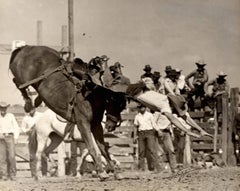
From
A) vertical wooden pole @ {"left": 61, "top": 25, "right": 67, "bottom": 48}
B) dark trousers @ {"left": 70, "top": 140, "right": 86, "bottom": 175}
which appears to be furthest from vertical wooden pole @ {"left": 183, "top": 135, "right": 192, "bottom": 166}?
vertical wooden pole @ {"left": 61, "top": 25, "right": 67, "bottom": 48}

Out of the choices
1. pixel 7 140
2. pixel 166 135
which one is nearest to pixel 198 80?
pixel 166 135

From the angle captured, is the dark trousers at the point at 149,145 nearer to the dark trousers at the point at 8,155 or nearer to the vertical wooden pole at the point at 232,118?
the vertical wooden pole at the point at 232,118

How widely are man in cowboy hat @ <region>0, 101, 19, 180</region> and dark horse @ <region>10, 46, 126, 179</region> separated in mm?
2203

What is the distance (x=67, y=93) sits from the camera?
34.4 feet

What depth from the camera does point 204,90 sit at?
14719 millimetres

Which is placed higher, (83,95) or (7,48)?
(7,48)

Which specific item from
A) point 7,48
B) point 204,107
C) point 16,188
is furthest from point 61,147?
point 16,188

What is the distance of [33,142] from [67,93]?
12.1 feet

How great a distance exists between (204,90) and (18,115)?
473 cm

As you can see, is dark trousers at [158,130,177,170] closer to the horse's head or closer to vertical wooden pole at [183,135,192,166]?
vertical wooden pole at [183,135,192,166]

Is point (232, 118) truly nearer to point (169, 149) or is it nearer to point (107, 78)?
point (169, 149)

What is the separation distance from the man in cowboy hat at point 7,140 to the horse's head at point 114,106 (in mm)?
3159

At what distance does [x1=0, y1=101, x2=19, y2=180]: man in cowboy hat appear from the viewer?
13.0m

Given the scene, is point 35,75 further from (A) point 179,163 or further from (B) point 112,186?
(A) point 179,163
